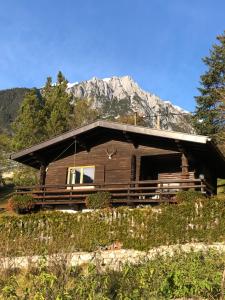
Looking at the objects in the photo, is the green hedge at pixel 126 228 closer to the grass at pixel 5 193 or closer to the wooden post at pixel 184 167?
the wooden post at pixel 184 167

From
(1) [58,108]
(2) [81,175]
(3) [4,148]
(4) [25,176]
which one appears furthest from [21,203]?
(1) [58,108]

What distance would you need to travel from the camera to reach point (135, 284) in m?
8.82

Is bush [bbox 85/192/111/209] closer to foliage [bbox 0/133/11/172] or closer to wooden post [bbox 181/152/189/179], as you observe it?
wooden post [bbox 181/152/189/179]

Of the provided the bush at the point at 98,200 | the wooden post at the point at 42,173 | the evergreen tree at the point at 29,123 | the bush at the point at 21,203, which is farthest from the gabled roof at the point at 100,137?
the evergreen tree at the point at 29,123

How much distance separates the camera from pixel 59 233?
15.0 m

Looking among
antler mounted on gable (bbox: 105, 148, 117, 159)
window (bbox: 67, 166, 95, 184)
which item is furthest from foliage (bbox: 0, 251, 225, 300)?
→ window (bbox: 67, 166, 95, 184)

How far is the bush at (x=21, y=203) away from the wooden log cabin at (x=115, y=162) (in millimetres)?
489

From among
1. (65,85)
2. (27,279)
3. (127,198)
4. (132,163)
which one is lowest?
(27,279)

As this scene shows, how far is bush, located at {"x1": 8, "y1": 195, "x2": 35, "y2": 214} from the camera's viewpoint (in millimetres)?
20875

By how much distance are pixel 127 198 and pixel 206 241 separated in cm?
634

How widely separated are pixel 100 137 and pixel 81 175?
2.30 metres

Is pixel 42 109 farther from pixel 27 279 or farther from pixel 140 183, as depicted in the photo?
pixel 27 279

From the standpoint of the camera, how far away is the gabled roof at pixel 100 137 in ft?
62.3

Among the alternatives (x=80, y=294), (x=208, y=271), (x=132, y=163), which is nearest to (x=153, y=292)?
(x=80, y=294)
